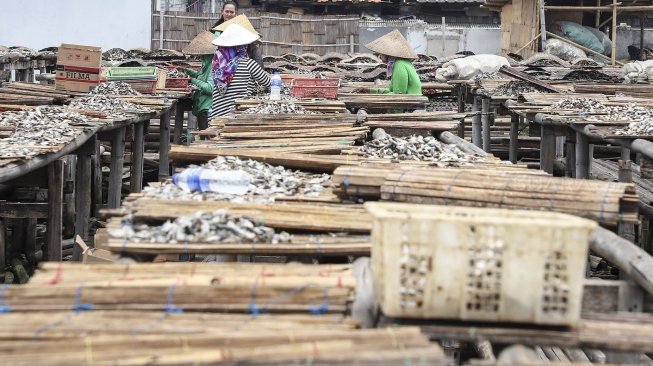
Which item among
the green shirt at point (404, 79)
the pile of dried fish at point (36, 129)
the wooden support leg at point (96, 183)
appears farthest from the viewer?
the wooden support leg at point (96, 183)

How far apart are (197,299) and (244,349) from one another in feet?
1.84

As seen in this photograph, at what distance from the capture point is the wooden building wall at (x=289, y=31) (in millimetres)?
28312

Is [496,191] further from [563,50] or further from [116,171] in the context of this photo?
[563,50]

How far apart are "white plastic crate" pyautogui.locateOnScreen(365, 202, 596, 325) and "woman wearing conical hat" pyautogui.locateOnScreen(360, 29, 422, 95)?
781 centimetres

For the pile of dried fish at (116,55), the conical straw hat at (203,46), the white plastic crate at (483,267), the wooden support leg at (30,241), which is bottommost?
the wooden support leg at (30,241)

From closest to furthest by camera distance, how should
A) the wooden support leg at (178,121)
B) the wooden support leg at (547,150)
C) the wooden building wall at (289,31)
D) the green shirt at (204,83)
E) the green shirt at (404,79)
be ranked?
the wooden support leg at (547,150) < the green shirt at (404,79) < the green shirt at (204,83) < the wooden support leg at (178,121) < the wooden building wall at (289,31)

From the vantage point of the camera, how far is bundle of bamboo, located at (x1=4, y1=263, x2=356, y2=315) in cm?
384

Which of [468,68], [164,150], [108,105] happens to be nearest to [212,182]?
[108,105]

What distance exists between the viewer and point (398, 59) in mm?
11688

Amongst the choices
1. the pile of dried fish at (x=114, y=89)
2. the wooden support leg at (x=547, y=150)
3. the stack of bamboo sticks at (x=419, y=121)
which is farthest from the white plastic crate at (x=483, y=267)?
the pile of dried fish at (x=114, y=89)

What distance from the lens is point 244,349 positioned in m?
3.38

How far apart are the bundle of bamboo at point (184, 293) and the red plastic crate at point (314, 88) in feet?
24.7

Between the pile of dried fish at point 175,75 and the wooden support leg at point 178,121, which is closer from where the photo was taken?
the pile of dried fish at point 175,75

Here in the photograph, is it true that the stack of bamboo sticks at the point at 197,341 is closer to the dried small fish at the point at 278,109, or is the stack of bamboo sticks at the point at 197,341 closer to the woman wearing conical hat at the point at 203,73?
the dried small fish at the point at 278,109
